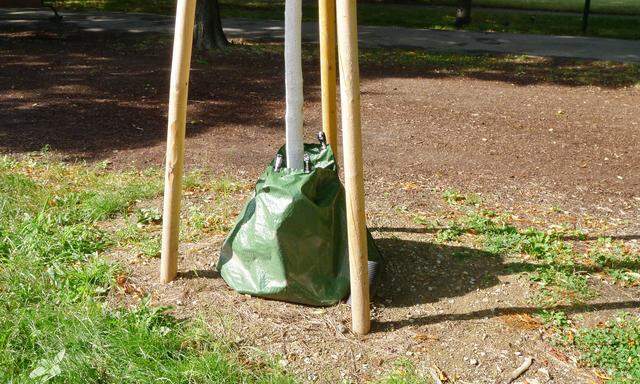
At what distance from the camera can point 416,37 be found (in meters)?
15.7

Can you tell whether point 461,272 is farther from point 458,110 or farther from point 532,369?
point 458,110

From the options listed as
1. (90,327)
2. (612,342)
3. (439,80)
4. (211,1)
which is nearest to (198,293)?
(90,327)

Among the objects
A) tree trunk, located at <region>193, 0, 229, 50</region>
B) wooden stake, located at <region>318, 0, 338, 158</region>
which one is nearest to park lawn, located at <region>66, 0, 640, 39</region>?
tree trunk, located at <region>193, 0, 229, 50</region>

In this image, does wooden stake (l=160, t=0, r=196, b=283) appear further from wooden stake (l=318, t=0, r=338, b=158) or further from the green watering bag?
wooden stake (l=318, t=0, r=338, b=158)

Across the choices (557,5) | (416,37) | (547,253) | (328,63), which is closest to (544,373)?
(547,253)

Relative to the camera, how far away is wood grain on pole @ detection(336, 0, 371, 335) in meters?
3.17

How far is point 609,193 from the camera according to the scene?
19.5 ft

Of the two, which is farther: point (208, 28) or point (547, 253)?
point (208, 28)

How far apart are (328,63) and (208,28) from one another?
9272 mm

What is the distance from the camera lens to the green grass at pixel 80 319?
124 inches

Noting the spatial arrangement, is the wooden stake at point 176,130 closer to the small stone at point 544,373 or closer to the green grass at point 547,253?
the green grass at point 547,253

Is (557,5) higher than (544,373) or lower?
higher

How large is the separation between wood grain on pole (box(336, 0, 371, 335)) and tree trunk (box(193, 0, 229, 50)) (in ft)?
32.3

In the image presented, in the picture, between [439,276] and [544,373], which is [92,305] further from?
[544,373]
